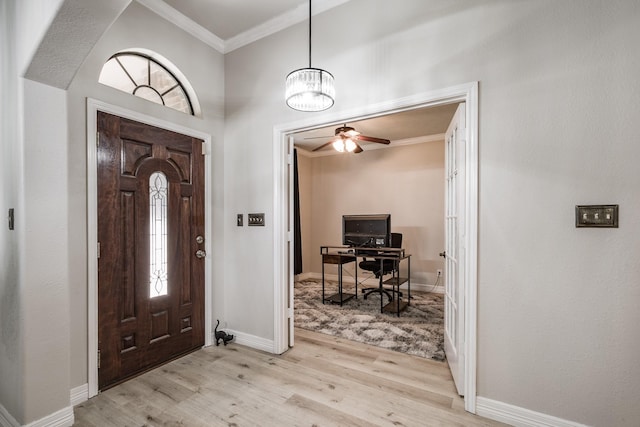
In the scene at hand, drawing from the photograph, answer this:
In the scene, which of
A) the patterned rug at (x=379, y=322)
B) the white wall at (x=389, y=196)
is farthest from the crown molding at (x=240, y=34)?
the white wall at (x=389, y=196)

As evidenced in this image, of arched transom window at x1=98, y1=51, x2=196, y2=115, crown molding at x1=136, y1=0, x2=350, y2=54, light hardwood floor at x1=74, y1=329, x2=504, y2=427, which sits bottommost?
light hardwood floor at x1=74, y1=329, x2=504, y2=427

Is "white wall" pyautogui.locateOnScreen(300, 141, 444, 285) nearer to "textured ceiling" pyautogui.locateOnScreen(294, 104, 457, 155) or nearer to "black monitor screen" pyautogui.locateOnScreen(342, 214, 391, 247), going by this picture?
"textured ceiling" pyautogui.locateOnScreen(294, 104, 457, 155)

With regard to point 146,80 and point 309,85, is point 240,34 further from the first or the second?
point 309,85

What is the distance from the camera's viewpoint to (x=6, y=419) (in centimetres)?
179

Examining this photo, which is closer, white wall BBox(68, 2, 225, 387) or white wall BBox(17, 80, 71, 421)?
white wall BBox(17, 80, 71, 421)

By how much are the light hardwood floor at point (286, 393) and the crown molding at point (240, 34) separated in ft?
9.98

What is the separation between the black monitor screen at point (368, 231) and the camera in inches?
165

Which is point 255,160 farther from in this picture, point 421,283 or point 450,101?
point 421,283

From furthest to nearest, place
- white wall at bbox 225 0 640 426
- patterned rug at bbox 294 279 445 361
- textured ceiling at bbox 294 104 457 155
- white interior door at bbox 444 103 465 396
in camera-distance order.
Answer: textured ceiling at bbox 294 104 457 155, patterned rug at bbox 294 279 445 361, white interior door at bbox 444 103 465 396, white wall at bbox 225 0 640 426

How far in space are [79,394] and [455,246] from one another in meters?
2.87

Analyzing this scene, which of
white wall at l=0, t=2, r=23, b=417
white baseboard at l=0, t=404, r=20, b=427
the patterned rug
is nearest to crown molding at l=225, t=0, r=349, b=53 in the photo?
white wall at l=0, t=2, r=23, b=417

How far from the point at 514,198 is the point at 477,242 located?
1.14 feet

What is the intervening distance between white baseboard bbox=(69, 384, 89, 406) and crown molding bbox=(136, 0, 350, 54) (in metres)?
2.94

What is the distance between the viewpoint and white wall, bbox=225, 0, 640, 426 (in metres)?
1.58
